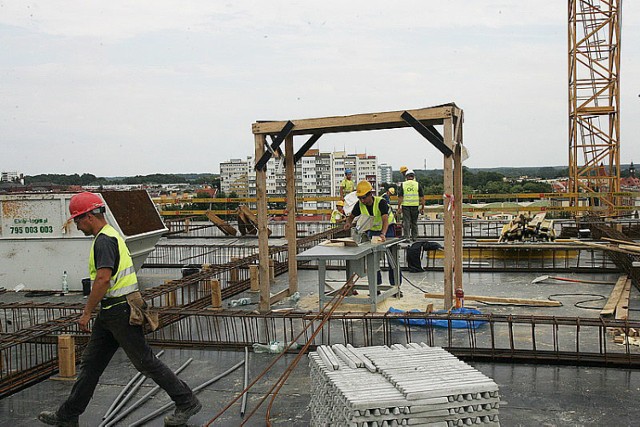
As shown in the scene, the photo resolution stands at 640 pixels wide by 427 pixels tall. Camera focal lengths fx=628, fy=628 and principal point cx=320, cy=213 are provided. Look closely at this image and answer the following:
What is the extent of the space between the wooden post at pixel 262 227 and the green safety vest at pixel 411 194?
5340mm

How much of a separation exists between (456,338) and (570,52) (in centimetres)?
2728

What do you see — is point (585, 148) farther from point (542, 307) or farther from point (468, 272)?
point (542, 307)

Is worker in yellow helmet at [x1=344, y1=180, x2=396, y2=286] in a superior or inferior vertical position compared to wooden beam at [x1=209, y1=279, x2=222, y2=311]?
superior

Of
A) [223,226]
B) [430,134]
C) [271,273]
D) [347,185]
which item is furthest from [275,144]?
[223,226]

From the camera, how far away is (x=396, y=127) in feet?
33.9

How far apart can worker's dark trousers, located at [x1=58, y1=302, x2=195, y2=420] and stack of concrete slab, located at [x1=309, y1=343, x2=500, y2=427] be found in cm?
127

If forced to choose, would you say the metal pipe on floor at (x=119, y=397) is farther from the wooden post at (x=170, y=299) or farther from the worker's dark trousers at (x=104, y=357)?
the wooden post at (x=170, y=299)

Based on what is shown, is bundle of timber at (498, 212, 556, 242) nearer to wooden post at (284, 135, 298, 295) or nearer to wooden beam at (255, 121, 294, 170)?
wooden post at (284, 135, 298, 295)

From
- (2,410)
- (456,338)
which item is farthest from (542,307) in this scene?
(2,410)

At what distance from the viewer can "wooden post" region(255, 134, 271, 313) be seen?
10.1m

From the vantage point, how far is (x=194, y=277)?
1020 centimetres

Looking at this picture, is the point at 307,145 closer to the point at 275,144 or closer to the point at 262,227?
the point at 275,144

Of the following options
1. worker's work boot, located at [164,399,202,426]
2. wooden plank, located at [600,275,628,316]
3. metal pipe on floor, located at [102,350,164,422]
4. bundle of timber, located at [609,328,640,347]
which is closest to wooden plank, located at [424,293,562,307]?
wooden plank, located at [600,275,628,316]

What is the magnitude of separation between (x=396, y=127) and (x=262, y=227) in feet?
9.04
